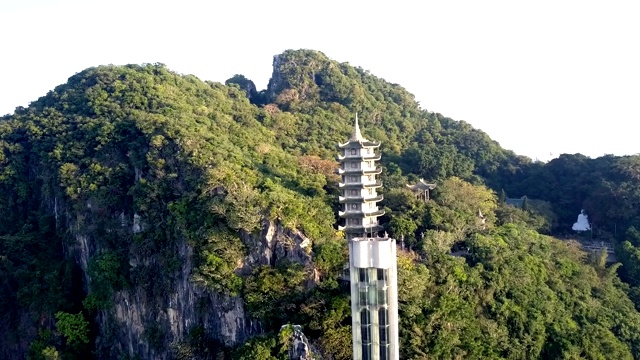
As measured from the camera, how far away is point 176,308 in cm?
2370

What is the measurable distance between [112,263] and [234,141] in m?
9.37

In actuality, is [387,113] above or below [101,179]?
above

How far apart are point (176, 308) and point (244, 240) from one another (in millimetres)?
4650

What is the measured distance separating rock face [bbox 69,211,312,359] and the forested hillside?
0.26ft

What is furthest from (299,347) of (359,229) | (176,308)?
(176,308)

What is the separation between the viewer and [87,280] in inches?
1131

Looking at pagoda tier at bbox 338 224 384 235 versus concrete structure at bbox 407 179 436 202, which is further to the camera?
concrete structure at bbox 407 179 436 202

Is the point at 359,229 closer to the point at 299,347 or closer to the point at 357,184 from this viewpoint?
the point at 357,184

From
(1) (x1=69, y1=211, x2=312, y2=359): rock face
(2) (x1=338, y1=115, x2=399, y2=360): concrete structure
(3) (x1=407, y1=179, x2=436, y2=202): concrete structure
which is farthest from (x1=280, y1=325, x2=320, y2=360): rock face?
(3) (x1=407, y1=179, x2=436, y2=202): concrete structure

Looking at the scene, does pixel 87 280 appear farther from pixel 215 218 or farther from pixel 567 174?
pixel 567 174

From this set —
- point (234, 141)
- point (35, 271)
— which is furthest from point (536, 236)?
point (35, 271)

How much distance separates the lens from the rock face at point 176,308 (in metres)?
21.3

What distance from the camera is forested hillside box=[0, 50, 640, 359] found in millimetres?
21031

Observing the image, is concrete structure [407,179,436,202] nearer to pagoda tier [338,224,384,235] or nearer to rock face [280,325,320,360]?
pagoda tier [338,224,384,235]
